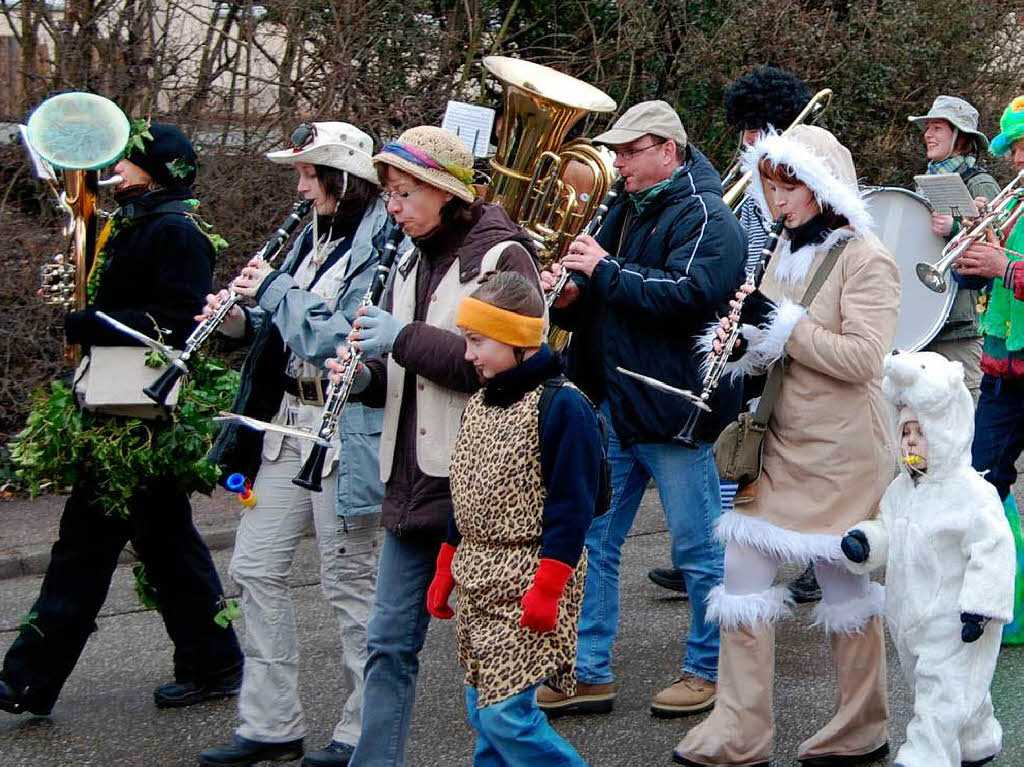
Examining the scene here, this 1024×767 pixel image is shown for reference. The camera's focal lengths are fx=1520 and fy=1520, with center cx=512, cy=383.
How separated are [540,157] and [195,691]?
2.32 metres

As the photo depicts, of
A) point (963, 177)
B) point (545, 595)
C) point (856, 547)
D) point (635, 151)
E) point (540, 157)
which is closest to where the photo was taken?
point (545, 595)

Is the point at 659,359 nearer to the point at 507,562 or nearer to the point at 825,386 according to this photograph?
the point at 825,386

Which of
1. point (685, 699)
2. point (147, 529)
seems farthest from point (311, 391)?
point (685, 699)

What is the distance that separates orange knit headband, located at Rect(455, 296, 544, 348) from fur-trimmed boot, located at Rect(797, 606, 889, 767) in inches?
56.6

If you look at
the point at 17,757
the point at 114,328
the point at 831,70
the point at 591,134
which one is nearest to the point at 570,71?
the point at 591,134

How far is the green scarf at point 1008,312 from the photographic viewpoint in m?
5.38

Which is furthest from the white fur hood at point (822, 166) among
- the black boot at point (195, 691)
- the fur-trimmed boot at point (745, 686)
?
the black boot at point (195, 691)

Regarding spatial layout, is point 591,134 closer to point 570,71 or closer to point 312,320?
point 570,71

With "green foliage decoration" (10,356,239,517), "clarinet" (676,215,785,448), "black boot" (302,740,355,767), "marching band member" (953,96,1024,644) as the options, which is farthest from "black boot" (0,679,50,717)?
"marching band member" (953,96,1024,644)

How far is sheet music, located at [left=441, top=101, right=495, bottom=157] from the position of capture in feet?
19.2

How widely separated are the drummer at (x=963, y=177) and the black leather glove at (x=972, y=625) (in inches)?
110

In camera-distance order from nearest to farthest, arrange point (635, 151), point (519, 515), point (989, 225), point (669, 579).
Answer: point (519, 515) < point (635, 151) < point (989, 225) < point (669, 579)

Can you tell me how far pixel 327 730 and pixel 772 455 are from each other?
5.58 feet

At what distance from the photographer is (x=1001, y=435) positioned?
18.0 ft
